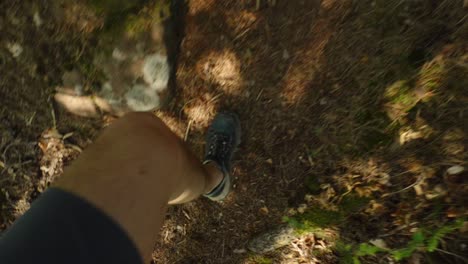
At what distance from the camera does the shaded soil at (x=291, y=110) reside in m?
1.89

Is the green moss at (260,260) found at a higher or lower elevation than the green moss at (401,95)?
lower

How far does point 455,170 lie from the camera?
1819mm

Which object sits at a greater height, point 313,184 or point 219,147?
point 219,147

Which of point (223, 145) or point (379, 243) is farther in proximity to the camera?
point (223, 145)

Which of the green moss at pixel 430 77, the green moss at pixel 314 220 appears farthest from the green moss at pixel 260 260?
the green moss at pixel 430 77

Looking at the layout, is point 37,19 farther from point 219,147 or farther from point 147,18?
point 219,147

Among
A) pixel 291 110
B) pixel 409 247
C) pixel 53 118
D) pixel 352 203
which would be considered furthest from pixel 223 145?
pixel 53 118

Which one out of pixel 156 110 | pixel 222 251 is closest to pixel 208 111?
pixel 156 110

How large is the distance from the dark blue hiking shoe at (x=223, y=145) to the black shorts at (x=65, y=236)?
1.01m

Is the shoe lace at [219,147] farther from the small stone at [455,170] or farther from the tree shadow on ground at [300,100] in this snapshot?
the small stone at [455,170]

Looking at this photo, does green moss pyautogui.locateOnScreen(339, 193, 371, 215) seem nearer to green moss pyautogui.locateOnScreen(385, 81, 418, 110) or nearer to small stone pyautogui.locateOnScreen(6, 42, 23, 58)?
green moss pyautogui.locateOnScreen(385, 81, 418, 110)

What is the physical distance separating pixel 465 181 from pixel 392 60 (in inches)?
27.6

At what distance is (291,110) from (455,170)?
93 cm

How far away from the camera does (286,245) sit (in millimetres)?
2299
